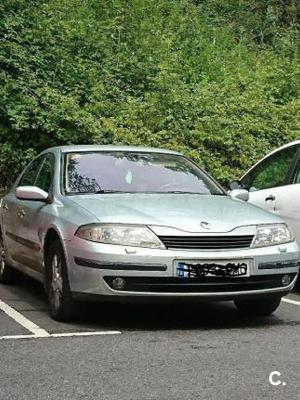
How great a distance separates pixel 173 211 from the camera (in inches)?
243

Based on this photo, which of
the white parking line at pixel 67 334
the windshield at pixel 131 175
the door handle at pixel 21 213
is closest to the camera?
the white parking line at pixel 67 334

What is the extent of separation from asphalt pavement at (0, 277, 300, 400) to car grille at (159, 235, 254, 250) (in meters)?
0.68

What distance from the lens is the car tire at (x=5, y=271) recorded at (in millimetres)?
8523

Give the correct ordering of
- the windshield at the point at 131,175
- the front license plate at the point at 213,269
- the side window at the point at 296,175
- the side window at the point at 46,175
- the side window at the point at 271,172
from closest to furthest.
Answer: the front license plate at the point at 213,269 < the windshield at the point at 131,175 < the side window at the point at 46,175 < the side window at the point at 296,175 < the side window at the point at 271,172

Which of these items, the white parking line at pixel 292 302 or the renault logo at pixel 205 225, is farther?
the white parking line at pixel 292 302

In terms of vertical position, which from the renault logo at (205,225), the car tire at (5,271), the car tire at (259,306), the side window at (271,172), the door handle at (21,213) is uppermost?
the renault logo at (205,225)

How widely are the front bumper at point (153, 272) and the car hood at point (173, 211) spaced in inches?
9.0

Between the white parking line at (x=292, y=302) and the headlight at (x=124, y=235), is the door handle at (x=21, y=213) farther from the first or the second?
the white parking line at (x=292, y=302)

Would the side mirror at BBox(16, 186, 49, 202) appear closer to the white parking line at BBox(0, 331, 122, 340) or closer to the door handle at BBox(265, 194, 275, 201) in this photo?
the white parking line at BBox(0, 331, 122, 340)

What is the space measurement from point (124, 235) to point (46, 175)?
193 centimetres

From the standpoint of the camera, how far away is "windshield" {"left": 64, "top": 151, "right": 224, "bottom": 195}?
275 inches

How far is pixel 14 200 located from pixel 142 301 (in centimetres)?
266

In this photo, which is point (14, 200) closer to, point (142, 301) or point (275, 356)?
point (142, 301)

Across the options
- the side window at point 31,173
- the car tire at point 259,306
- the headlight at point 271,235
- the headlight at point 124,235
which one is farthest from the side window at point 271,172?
the headlight at point 124,235
